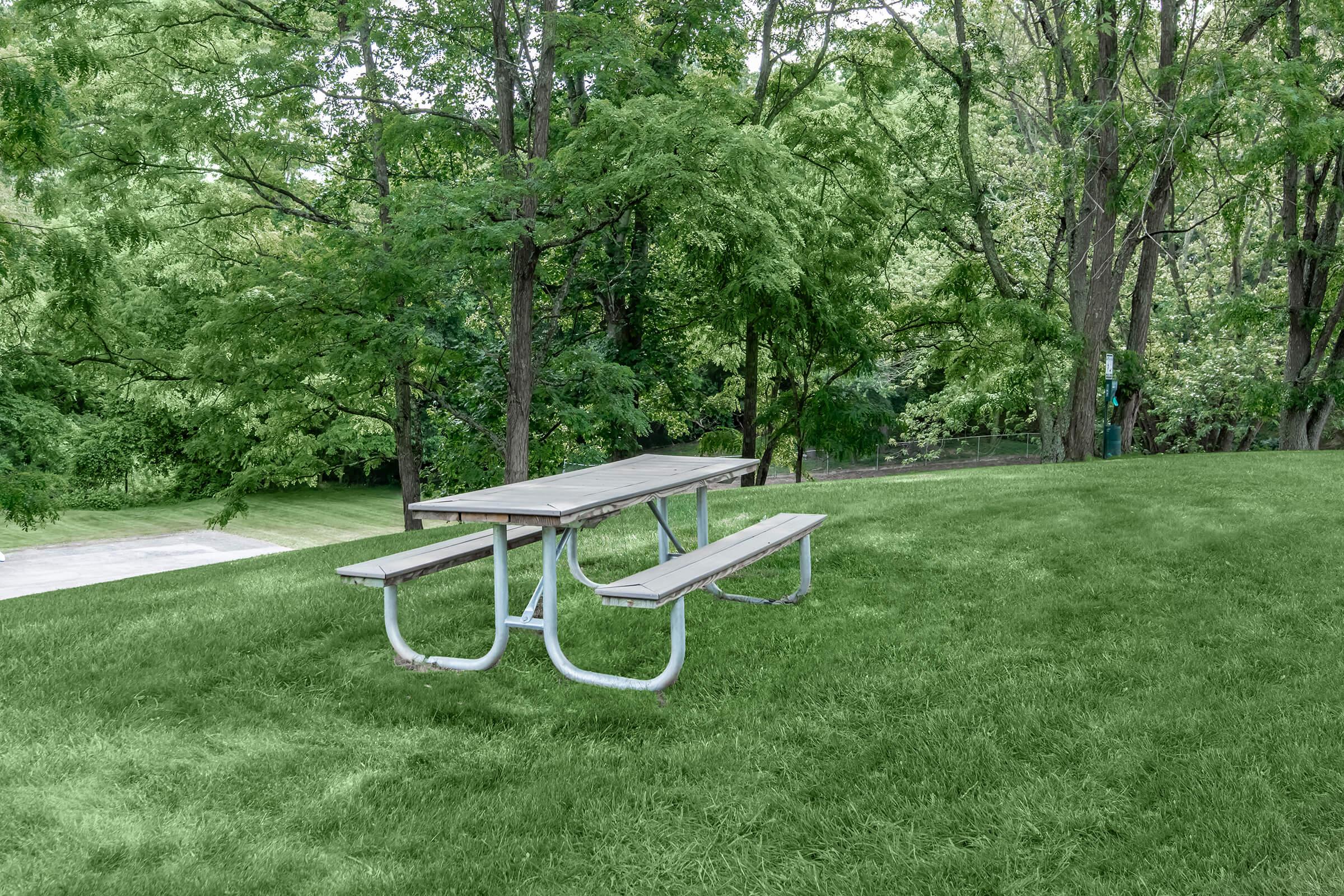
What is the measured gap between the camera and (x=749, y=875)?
296 cm

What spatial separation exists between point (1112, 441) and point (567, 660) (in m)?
12.2

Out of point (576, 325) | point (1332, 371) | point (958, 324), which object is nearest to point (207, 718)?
point (576, 325)

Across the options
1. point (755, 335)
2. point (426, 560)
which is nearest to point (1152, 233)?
point (755, 335)

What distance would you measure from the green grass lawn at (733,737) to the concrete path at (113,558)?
1497 cm

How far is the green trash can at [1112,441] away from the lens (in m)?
14.4

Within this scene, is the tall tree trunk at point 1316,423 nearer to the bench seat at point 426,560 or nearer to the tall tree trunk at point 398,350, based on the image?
the tall tree trunk at point 398,350

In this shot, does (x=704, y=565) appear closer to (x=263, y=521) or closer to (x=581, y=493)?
(x=581, y=493)

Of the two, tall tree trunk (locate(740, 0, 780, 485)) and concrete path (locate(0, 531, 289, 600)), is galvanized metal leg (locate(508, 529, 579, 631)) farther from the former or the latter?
concrete path (locate(0, 531, 289, 600))

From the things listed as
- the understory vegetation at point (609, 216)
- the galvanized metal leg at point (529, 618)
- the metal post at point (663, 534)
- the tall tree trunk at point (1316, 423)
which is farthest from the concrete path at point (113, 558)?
the tall tree trunk at point (1316, 423)

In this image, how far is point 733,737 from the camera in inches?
155

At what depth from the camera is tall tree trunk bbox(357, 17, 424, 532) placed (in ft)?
34.0

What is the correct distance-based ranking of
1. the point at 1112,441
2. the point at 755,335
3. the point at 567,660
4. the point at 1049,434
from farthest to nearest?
1. the point at 1049,434
2. the point at 755,335
3. the point at 1112,441
4. the point at 567,660

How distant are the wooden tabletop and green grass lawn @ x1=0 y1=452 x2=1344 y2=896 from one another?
2.66 ft

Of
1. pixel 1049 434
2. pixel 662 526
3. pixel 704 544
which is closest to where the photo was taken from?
pixel 662 526
